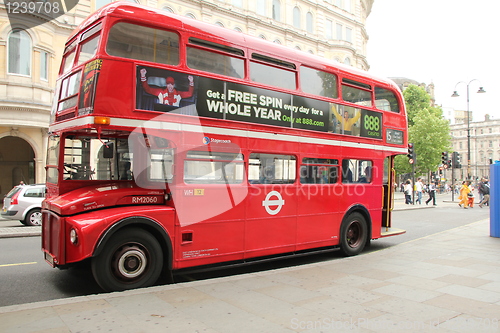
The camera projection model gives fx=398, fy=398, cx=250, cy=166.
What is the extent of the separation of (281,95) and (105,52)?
3.39m

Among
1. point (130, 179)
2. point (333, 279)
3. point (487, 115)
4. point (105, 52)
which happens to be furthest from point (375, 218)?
point (487, 115)

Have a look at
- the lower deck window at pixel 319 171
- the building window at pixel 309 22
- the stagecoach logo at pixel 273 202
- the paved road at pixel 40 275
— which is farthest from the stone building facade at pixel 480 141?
the paved road at pixel 40 275

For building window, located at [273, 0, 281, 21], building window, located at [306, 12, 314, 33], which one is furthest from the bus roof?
building window, located at [306, 12, 314, 33]

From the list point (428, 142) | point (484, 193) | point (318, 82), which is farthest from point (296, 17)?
point (318, 82)

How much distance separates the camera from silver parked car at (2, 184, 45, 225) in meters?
14.4

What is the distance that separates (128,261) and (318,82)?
5.32 meters

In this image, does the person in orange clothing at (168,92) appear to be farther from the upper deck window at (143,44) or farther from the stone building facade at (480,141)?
the stone building facade at (480,141)

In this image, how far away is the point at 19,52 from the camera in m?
21.8

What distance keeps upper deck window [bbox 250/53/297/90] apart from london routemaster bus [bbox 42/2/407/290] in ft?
0.07

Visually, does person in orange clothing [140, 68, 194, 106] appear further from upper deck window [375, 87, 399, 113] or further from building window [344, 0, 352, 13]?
building window [344, 0, 352, 13]

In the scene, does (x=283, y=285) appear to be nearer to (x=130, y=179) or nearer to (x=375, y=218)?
(x=130, y=179)

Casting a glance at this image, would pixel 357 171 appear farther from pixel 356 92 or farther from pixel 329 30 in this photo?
pixel 329 30

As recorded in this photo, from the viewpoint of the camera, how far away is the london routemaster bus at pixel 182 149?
5863 millimetres

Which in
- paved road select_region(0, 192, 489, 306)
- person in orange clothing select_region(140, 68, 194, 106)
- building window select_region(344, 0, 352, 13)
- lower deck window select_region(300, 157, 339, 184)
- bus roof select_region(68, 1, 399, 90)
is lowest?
paved road select_region(0, 192, 489, 306)
